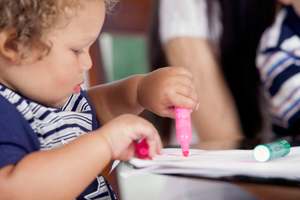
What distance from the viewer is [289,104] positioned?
1.22 metres

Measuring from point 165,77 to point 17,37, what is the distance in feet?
0.88

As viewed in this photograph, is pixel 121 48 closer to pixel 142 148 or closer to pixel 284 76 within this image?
pixel 284 76

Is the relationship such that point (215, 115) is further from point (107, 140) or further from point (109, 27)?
point (107, 140)

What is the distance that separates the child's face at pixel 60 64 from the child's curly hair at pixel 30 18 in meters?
0.01

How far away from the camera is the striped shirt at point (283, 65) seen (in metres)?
1.21

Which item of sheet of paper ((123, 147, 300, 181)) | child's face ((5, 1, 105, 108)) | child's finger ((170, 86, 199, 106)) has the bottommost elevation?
sheet of paper ((123, 147, 300, 181))

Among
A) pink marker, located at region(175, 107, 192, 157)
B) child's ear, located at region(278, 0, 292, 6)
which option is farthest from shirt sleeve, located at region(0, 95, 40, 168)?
child's ear, located at region(278, 0, 292, 6)

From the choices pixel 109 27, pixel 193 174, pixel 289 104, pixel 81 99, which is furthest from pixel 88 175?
pixel 109 27

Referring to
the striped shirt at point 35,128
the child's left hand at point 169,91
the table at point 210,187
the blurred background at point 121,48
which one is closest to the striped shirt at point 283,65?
the table at point 210,187

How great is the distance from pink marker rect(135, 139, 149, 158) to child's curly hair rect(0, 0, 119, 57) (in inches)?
7.5

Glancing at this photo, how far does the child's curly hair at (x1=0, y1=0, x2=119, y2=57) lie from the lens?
48cm

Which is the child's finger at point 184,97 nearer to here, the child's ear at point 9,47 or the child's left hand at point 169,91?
the child's left hand at point 169,91

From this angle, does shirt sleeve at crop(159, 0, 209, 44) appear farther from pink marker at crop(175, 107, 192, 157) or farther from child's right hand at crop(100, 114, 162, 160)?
child's right hand at crop(100, 114, 162, 160)

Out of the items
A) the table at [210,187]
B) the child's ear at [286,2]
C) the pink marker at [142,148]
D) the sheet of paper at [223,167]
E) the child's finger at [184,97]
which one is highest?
the child's ear at [286,2]
